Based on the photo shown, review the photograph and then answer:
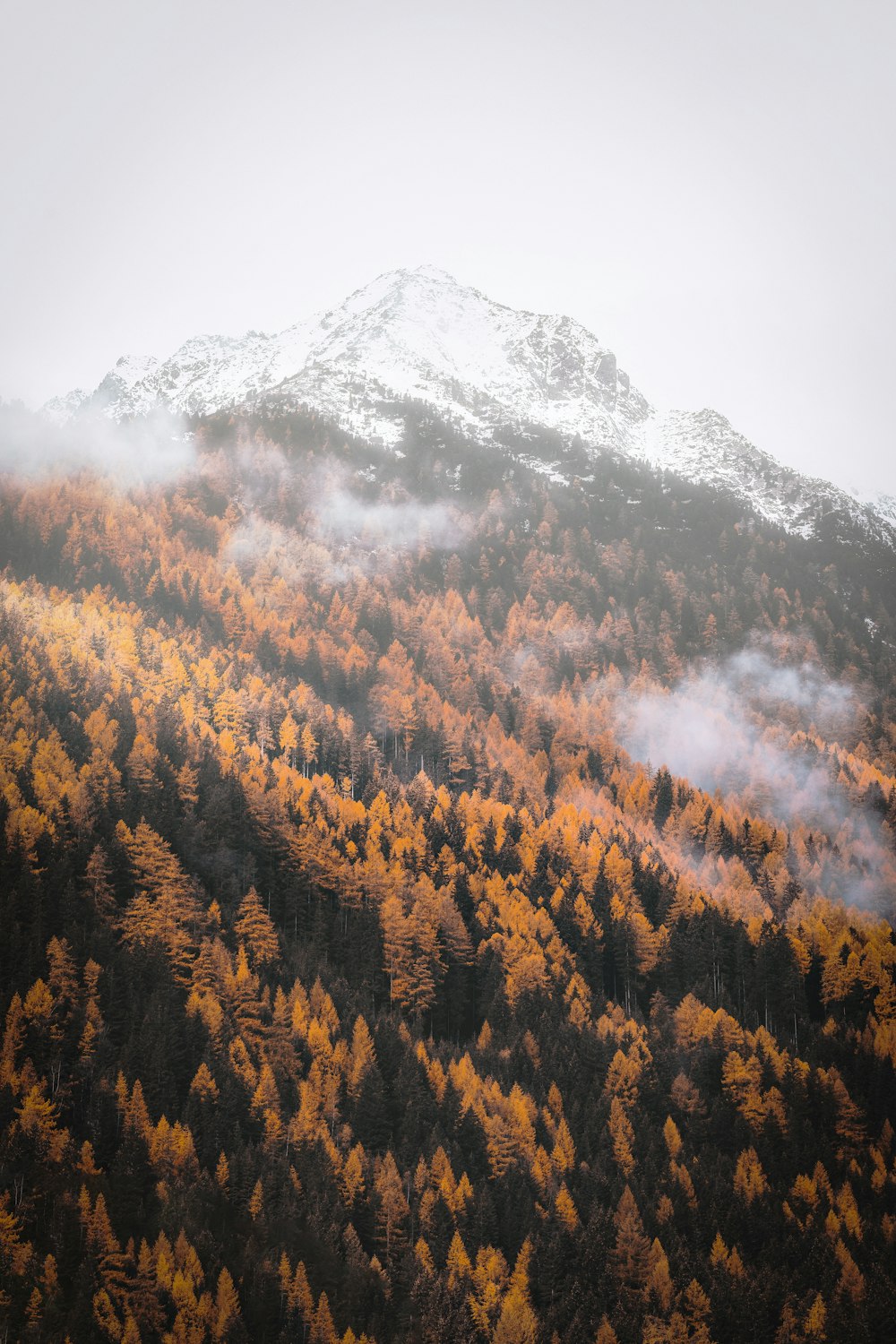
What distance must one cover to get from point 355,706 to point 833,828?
80117mm

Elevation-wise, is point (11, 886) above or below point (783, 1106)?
below

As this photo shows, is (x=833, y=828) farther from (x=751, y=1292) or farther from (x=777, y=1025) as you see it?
(x=751, y=1292)

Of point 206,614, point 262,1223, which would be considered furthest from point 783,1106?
point 206,614

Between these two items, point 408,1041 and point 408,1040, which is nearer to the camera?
point 408,1041

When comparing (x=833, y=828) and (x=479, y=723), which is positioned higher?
(x=833, y=828)

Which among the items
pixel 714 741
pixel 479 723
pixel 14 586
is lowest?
pixel 14 586

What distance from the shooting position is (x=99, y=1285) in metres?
60.8

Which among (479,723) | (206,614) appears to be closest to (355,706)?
(479,723)

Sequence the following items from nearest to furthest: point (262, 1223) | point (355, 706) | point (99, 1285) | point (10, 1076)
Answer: point (99, 1285)
point (262, 1223)
point (10, 1076)
point (355, 706)

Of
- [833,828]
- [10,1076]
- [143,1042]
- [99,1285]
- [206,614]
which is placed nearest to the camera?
[99,1285]

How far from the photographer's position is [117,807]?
101m

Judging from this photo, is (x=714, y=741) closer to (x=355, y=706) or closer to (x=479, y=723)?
(x=479, y=723)

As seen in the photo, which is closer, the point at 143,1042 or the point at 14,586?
the point at 143,1042

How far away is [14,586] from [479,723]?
8498 centimetres
